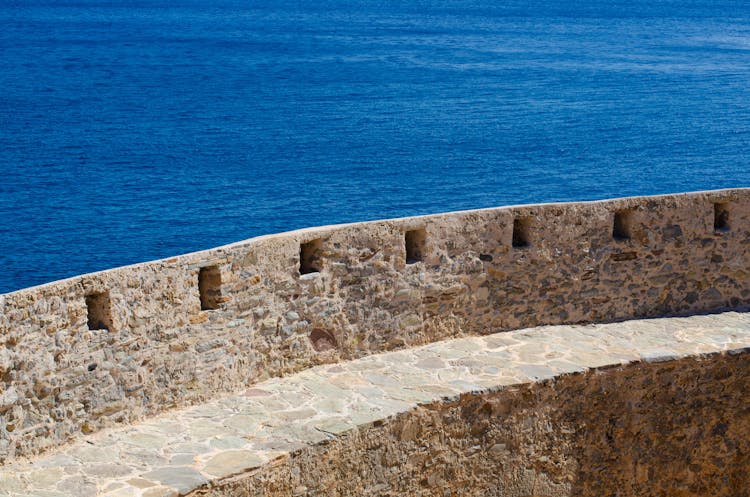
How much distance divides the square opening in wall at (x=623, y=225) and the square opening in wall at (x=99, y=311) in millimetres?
5773

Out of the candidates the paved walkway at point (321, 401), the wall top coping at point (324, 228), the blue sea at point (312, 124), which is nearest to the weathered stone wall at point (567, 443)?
the paved walkway at point (321, 401)

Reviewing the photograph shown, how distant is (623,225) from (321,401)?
13.9 ft

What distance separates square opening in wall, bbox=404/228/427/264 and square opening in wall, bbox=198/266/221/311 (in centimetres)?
224

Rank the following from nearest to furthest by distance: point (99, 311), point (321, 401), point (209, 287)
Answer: point (99, 311) < point (209, 287) < point (321, 401)

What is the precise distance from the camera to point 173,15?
69.1 metres

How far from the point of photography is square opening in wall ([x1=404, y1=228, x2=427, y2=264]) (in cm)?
1123

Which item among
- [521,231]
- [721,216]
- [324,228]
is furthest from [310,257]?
[721,216]

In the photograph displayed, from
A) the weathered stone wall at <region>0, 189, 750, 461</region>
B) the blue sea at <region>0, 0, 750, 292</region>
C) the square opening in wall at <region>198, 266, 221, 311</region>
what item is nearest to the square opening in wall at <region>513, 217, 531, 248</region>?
the weathered stone wall at <region>0, 189, 750, 461</region>

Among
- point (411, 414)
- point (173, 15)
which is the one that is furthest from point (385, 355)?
point (173, 15)

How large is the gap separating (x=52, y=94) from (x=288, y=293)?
122 feet

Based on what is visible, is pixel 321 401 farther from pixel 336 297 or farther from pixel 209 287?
pixel 209 287

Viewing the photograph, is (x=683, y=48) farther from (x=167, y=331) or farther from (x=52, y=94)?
(x=167, y=331)

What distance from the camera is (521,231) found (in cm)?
1185

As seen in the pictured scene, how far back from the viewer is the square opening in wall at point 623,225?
12.1 metres
